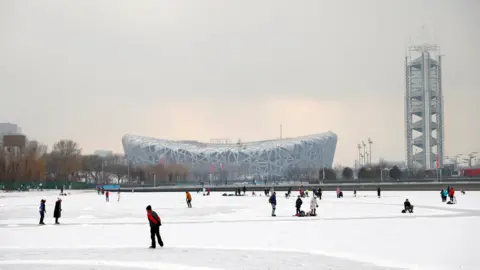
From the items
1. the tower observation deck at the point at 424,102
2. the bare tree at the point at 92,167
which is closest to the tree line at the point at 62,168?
the bare tree at the point at 92,167

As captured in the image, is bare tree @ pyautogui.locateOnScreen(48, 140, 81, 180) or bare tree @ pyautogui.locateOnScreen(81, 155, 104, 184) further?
bare tree @ pyautogui.locateOnScreen(81, 155, 104, 184)

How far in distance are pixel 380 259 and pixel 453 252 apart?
92.4 inches

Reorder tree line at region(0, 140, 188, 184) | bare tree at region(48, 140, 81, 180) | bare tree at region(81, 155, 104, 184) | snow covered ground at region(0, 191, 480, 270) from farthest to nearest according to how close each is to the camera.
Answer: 1. bare tree at region(81, 155, 104, 184)
2. bare tree at region(48, 140, 81, 180)
3. tree line at region(0, 140, 188, 184)
4. snow covered ground at region(0, 191, 480, 270)

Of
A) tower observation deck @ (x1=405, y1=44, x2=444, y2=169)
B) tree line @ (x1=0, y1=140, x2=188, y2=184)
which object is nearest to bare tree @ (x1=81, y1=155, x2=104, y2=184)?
tree line @ (x1=0, y1=140, x2=188, y2=184)

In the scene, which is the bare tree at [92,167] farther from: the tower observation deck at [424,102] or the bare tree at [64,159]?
the tower observation deck at [424,102]

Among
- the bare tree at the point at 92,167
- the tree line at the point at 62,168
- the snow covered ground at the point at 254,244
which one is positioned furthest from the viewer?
the bare tree at the point at 92,167

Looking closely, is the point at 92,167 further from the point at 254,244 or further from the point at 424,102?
the point at 254,244

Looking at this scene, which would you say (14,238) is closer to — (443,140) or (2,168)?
(2,168)

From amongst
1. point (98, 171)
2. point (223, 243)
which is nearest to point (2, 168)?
point (98, 171)

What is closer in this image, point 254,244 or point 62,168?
point 254,244

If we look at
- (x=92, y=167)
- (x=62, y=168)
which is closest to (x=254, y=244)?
(x=62, y=168)

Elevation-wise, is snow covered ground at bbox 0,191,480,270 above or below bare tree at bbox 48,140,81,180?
below

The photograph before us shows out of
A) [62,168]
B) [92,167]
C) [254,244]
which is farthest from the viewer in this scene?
[92,167]

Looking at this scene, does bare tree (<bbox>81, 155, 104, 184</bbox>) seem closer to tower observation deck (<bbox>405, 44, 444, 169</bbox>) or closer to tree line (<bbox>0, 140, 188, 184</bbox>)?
tree line (<bbox>0, 140, 188, 184</bbox>)
